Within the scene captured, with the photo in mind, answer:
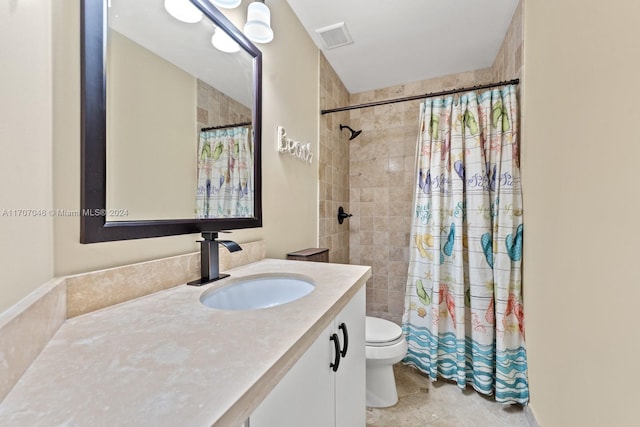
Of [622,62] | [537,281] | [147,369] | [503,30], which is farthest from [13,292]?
[503,30]

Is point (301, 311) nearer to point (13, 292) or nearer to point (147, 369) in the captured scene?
point (147, 369)

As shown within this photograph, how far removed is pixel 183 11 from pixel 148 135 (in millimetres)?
512

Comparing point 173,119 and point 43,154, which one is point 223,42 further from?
point 43,154

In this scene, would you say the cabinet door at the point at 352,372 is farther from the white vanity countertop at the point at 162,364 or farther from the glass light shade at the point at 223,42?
the glass light shade at the point at 223,42

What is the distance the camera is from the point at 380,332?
1637mm

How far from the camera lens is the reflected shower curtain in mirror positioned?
3.35ft

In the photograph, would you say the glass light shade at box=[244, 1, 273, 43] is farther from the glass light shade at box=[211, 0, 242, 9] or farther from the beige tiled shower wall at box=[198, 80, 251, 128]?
the beige tiled shower wall at box=[198, 80, 251, 128]

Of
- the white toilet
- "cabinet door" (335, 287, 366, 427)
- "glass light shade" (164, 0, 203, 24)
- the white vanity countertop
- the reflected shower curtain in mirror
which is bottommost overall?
the white toilet

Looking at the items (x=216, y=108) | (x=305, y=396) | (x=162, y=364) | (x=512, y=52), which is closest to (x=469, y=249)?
(x=512, y=52)

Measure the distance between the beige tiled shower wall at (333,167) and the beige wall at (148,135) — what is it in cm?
117

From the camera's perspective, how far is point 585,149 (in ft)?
2.93

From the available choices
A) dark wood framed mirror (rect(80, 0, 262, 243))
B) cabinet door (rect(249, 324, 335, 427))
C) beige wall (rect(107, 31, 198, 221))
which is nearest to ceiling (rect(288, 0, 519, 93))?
beige wall (rect(107, 31, 198, 221))

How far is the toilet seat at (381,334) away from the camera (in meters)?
1.54

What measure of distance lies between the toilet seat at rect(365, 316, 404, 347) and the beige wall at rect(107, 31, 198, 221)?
123cm
